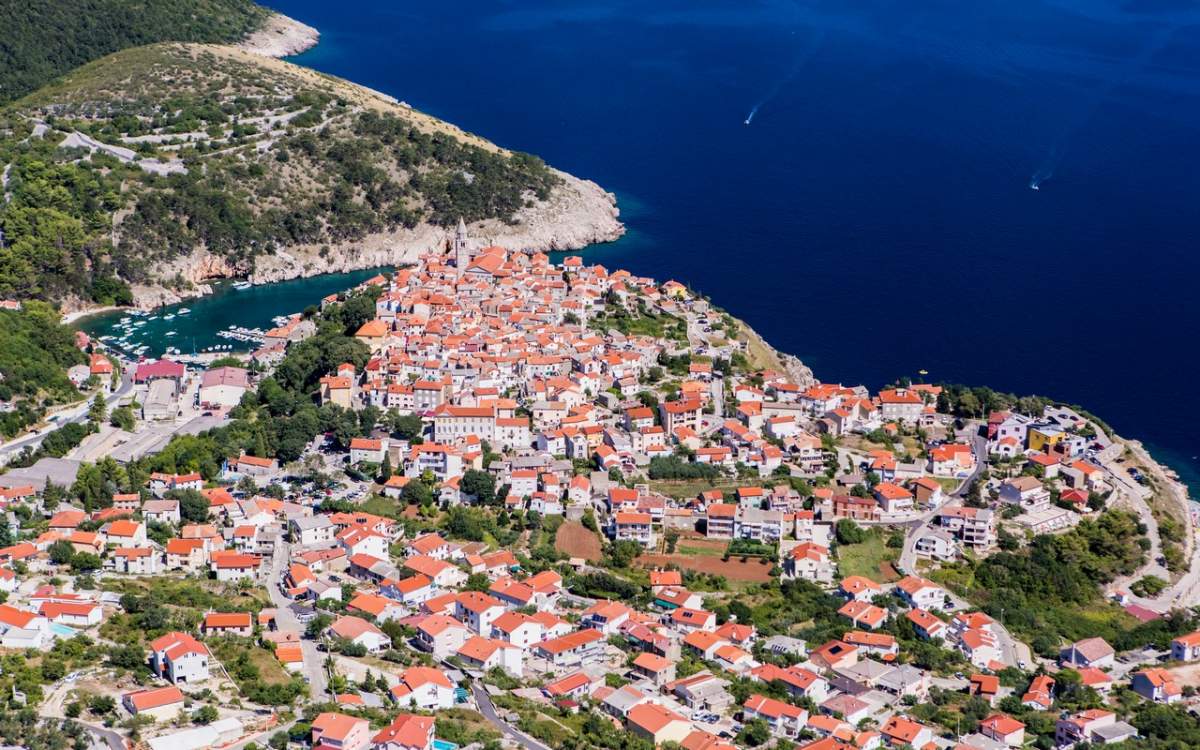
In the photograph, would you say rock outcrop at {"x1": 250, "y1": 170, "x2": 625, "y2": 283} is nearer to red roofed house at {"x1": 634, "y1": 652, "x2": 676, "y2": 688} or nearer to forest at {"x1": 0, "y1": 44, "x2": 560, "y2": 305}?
forest at {"x1": 0, "y1": 44, "x2": 560, "y2": 305}

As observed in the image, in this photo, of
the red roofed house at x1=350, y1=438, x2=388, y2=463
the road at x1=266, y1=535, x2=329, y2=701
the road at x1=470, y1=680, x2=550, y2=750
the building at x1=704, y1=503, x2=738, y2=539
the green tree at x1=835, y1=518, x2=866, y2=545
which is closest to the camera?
the road at x1=470, y1=680, x2=550, y2=750

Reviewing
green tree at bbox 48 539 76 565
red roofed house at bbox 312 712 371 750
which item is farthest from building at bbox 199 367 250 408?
red roofed house at bbox 312 712 371 750

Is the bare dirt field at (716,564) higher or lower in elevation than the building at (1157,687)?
lower

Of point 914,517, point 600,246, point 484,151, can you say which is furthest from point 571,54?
point 914,517

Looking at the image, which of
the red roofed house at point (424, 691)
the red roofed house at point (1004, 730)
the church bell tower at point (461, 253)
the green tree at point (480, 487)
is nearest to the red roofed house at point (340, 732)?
the red roofed house at point (424, 691)

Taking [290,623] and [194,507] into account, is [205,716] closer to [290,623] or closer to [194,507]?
[290,623]

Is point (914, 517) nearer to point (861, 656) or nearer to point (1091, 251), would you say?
point (861, 656)

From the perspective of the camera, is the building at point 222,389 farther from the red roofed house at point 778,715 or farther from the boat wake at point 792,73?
the boat wake at point 792,73
